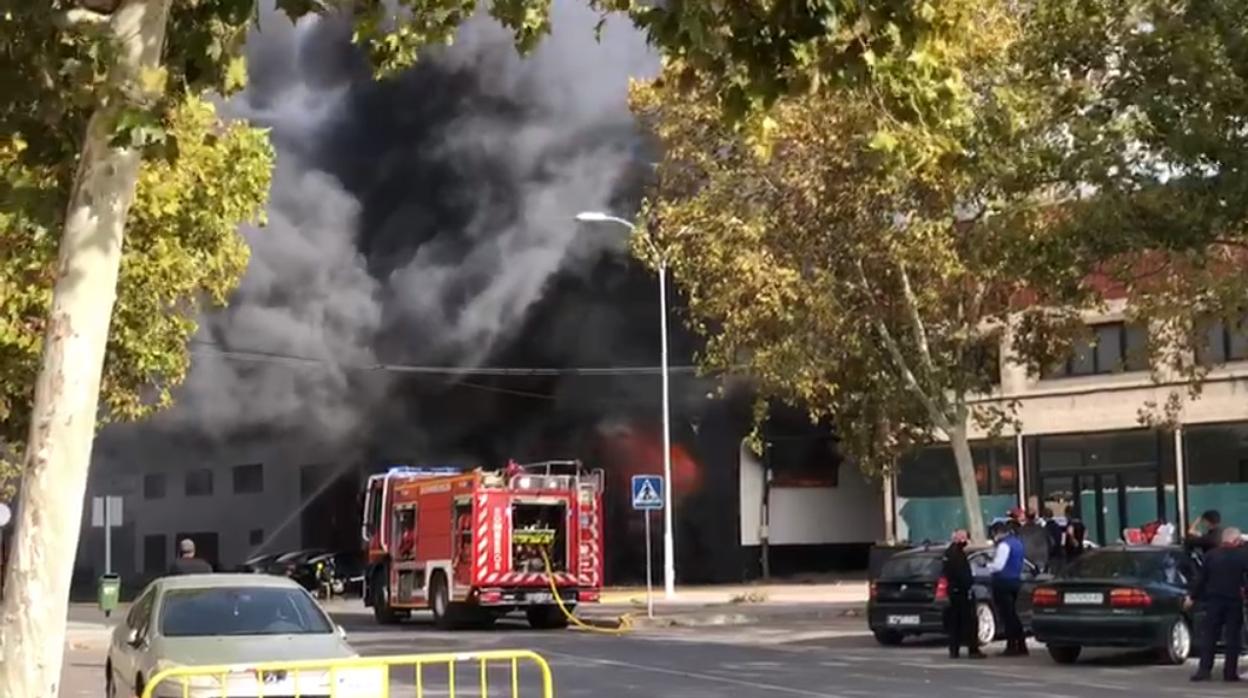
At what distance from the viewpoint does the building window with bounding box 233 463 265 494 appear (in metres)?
49.6

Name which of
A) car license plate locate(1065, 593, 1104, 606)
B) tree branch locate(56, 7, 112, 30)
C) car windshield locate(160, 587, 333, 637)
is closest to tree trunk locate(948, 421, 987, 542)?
car license plate locate(1065, 593, 1104, 606)

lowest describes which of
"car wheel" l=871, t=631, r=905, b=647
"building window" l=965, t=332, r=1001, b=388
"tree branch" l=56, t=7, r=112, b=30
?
"car wheel" l=871, t=631, r=905, b=647

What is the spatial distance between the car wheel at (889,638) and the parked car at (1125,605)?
13.0 feet

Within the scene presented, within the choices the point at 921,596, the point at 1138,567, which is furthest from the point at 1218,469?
the point at 1138,567

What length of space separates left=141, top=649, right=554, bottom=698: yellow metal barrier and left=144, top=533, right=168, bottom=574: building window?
133 feet

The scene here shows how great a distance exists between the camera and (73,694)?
758 inches

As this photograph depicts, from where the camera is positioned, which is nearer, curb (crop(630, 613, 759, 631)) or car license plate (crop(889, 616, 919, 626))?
car license plate (crop(889, 616, 919, 626))

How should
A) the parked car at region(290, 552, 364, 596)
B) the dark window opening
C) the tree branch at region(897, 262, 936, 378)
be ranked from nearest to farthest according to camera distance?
the tree branch at region(897, 262, 936, 378) → the dark window opening → the parked car at region(290, 552, 364, 596)

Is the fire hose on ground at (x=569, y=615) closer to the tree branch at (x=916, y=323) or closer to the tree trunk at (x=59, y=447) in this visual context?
the tree branch at (x=916, y=323)

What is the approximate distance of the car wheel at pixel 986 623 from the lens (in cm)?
2272

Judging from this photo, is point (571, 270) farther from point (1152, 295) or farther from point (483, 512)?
point (1152, 295)

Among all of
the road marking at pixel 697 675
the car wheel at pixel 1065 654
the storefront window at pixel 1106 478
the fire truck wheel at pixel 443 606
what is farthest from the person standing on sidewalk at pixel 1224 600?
the storefront window at pixel 1106 478

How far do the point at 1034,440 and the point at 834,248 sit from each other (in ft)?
51.7

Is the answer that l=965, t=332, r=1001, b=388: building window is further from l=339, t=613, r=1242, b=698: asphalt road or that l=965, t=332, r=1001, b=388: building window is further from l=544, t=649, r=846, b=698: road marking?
l=544, t=649, r=846, b=698: road marking
